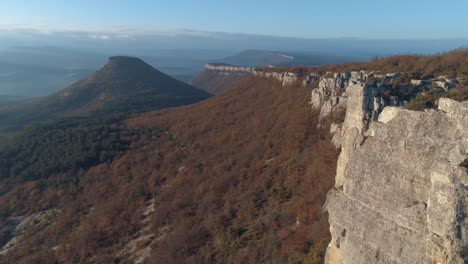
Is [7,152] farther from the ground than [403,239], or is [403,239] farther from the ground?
[403,239]

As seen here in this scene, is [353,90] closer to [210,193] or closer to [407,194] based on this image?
[407,194]

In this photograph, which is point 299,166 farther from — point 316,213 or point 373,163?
point 373,163

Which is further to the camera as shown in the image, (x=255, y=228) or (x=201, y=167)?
(x=201, y=167)

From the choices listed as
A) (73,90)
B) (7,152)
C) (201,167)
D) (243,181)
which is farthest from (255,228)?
(73,90)

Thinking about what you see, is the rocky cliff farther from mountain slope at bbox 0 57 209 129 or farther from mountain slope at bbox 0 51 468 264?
mountain slope at bbox 0 57 209 129

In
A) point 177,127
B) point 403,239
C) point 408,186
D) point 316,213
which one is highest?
point 408,186

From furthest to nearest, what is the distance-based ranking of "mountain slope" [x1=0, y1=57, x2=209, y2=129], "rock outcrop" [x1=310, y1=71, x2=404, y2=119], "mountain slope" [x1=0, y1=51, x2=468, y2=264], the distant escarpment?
the distant escarpment, "mountain slope" [x1=0, y1=57, x2=209, y2=129], "mountain slope" [x1=0, y1=51, x2=468, y2=264], "rock outcrop" [x1=310, y1=71, x2=404, y2=119]

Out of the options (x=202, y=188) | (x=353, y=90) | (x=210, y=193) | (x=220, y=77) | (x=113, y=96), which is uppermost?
(x=353, y=90)

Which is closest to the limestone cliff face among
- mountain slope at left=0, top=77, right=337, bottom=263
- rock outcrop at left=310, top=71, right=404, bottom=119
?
rock outcrop at left=310, top=71, right=404, bottom=119

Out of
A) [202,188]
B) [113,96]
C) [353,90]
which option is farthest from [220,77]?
[353,90]
